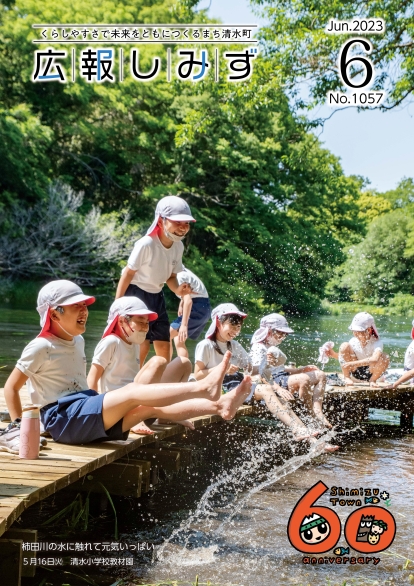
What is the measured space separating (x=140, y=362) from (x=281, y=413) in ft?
4.76

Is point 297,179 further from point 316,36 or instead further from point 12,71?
point 316,36

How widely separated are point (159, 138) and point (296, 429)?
18.2m

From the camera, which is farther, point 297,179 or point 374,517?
point 297,179

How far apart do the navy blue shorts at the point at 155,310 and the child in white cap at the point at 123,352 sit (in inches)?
14.6

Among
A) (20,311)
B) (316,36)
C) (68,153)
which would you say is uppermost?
(68,153)

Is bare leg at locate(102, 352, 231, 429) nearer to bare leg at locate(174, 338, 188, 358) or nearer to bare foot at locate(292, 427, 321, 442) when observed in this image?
bare leg at locate(174, 338, 188, 358)

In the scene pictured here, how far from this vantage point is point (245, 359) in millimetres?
5461

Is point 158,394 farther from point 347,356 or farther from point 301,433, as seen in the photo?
point 347,356

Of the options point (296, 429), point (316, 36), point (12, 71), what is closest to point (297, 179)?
point (12, 71)

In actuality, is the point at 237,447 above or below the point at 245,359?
below

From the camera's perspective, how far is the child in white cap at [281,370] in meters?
5.77

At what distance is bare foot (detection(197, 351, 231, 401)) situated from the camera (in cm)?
318

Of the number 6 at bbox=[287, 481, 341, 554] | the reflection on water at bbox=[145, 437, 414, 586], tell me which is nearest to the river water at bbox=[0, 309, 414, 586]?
the reflection on water at bbox=[145, 437, 414, 586]

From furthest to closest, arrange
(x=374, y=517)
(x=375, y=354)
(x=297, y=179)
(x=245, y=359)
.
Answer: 1. (x=297, y=179)
2. (x=375, y=354)
3. (x=245, y=359)
4. (x=374, y=517)
